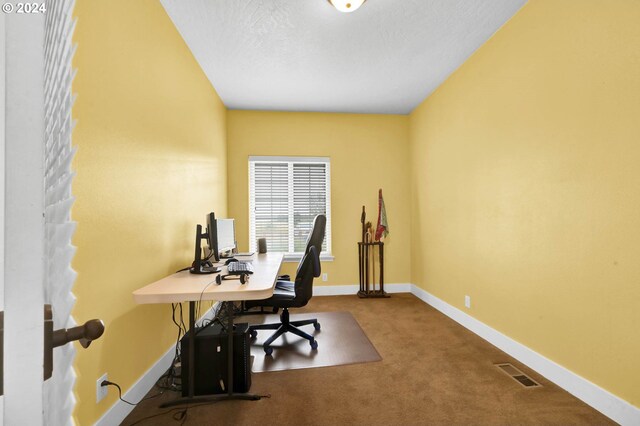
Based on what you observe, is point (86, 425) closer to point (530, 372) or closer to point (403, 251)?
point (530, 372)

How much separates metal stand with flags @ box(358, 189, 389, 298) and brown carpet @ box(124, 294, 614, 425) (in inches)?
64.6

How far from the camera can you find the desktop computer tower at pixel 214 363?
1915 mm

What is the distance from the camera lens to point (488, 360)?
7.76ft

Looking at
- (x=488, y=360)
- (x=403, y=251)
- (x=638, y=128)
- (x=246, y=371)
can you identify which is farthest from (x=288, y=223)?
(x=638, y=128)

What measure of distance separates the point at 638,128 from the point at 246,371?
2.69 metres

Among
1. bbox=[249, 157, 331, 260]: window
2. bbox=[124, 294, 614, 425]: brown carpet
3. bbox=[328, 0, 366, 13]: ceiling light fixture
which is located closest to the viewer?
bbox=[124, 294, 614, 425]: brown carpet

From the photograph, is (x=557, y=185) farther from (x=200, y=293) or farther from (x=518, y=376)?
(x=200, y=293)

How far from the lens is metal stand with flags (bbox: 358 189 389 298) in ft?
14.1

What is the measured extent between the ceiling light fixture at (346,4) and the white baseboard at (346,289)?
136 inches

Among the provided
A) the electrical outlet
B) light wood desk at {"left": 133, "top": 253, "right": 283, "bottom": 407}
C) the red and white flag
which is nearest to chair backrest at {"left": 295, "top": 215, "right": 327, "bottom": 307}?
light wood desk at {"left": 133, "top": 253, "right": 283, "bottom": 407}

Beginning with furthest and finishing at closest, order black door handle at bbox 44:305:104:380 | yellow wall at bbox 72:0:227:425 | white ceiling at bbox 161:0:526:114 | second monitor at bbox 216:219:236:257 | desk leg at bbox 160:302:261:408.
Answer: second monitor at bbox 216:219:236:257
white ceiling at bbox 161:0:526:114
desk leg at bbox 160:302:261:408
yellow wall at bbox 72:0:227:425
black door handle at bbox 44:305:104:380

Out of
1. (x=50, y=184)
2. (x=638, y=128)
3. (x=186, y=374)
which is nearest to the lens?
(x=50, y=184)

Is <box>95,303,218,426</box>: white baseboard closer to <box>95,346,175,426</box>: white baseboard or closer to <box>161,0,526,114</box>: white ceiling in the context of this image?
<box>95,346,175,426</box>: white baseboard

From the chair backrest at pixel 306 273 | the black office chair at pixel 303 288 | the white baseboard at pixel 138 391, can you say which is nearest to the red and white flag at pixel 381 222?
the black office chair at pixel 303 288
